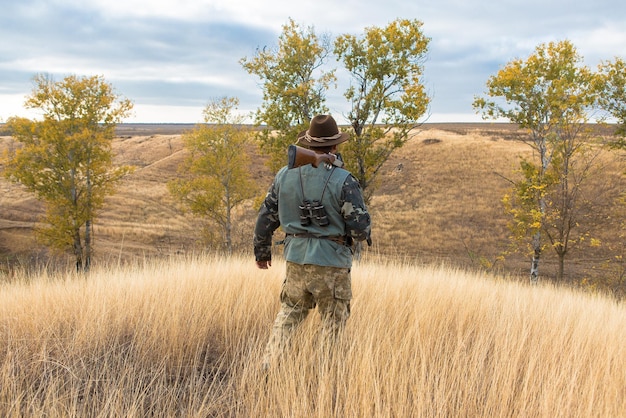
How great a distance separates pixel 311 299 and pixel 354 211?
813mm

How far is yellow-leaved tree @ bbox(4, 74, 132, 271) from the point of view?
843 inches

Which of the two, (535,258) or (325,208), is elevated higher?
(325,208)

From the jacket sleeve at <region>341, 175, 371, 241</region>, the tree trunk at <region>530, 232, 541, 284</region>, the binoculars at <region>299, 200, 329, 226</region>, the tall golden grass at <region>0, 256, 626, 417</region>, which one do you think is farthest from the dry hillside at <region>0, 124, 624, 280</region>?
the binoculars at <region>299, 200, 329, 226</region>

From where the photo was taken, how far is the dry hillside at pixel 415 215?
28.1 metres

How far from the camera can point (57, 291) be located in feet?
17.0

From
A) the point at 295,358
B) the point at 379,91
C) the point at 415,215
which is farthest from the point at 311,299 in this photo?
the point at 415,215

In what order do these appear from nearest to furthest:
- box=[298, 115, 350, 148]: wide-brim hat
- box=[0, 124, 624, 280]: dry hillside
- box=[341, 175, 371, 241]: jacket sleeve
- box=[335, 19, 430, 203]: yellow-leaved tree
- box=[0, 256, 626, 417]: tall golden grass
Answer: box=[0, 256, 626, 417]: tall golden grass, box=[341, 175, 371, 241]: jacket sleeve, box=[298, 115, 350, 148]: wide-brim hat, box=[335, 19, 430, 203]: yellow-leaved tree, box=[0, 124, 624, 280]: dry hillside

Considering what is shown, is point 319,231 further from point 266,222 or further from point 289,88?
point 289,88

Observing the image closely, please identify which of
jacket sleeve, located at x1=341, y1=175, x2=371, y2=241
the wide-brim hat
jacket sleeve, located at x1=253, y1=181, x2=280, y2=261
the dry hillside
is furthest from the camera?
the dry hillside

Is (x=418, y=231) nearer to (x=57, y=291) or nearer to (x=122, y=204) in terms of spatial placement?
(x=122, y=204)

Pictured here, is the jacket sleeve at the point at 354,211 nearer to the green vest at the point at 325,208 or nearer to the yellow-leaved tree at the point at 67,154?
the green vest at the point at 325,208

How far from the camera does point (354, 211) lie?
10.9ft

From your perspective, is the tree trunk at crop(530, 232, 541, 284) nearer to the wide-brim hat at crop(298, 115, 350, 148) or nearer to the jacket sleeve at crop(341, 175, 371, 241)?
the jacket sleeve at crop(341, 175, 371, 241)

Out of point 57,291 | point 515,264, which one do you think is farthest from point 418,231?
point 57,291
